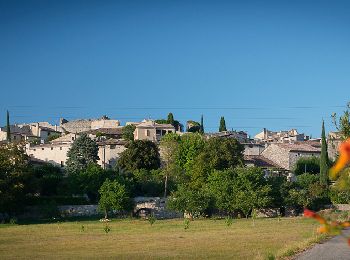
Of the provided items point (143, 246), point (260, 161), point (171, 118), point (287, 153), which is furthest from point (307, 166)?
point (143, 246)

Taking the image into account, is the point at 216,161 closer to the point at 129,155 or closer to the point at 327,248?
the point at 129,155

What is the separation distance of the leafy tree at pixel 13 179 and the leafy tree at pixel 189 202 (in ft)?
55.2

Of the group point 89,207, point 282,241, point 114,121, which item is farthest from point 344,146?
point 114,121

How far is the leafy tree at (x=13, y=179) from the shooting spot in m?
65.2

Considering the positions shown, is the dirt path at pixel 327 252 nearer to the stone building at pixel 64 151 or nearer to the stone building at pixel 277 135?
the stone building at pixel 64 151

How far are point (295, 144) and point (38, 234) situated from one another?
79.8 meters

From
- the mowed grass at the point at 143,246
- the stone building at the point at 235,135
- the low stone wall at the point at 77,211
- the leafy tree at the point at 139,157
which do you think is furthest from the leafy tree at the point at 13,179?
the stone building at the point at 235,135

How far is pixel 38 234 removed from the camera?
4925 cm

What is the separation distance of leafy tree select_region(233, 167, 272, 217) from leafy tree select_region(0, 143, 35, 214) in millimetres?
24872

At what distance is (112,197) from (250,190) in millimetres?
16982

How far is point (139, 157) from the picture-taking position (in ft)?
307

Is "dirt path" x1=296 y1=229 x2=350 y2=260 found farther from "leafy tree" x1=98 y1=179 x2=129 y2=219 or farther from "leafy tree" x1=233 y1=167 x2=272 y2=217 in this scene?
"leafy tree" x1=233 y1=167 x2=272 y2=217

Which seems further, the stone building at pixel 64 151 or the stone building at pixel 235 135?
the stone building at pixel 235 135

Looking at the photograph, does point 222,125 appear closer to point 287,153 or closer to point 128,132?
point 128,132
